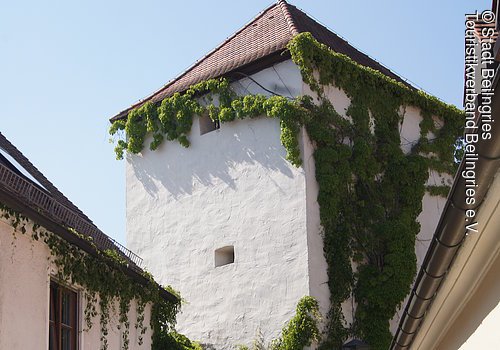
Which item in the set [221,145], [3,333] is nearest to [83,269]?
[3,333]

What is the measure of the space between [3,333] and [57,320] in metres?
1.98

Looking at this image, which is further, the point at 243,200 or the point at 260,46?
the point at 260,46

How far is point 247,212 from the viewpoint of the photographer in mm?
25391

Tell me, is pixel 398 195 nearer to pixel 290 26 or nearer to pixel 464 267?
pixel 290 26

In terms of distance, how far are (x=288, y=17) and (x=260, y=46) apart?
5.21 ft

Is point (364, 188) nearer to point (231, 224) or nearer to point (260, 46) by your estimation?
point (231, 224)

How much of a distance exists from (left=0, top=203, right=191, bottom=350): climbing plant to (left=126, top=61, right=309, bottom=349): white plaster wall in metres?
4.33

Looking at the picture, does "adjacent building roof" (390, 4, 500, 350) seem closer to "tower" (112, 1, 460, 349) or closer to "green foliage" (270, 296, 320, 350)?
"green foliage" (270, 296, 320, 350)

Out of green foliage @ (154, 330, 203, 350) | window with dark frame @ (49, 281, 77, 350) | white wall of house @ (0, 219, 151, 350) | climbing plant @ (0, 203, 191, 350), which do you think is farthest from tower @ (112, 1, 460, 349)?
white wall of house @ (0, 219, 151, 350)

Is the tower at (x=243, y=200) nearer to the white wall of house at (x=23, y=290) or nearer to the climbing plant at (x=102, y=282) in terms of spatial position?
the climbing plant at (x=102, y=282)

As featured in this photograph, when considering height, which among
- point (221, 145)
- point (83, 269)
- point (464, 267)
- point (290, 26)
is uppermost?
point (290, 26)

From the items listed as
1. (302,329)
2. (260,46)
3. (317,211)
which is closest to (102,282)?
(302,329)

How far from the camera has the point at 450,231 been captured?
22.0 ft

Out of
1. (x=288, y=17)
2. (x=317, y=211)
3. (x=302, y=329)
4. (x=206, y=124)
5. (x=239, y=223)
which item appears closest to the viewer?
(x=302, y=329)
